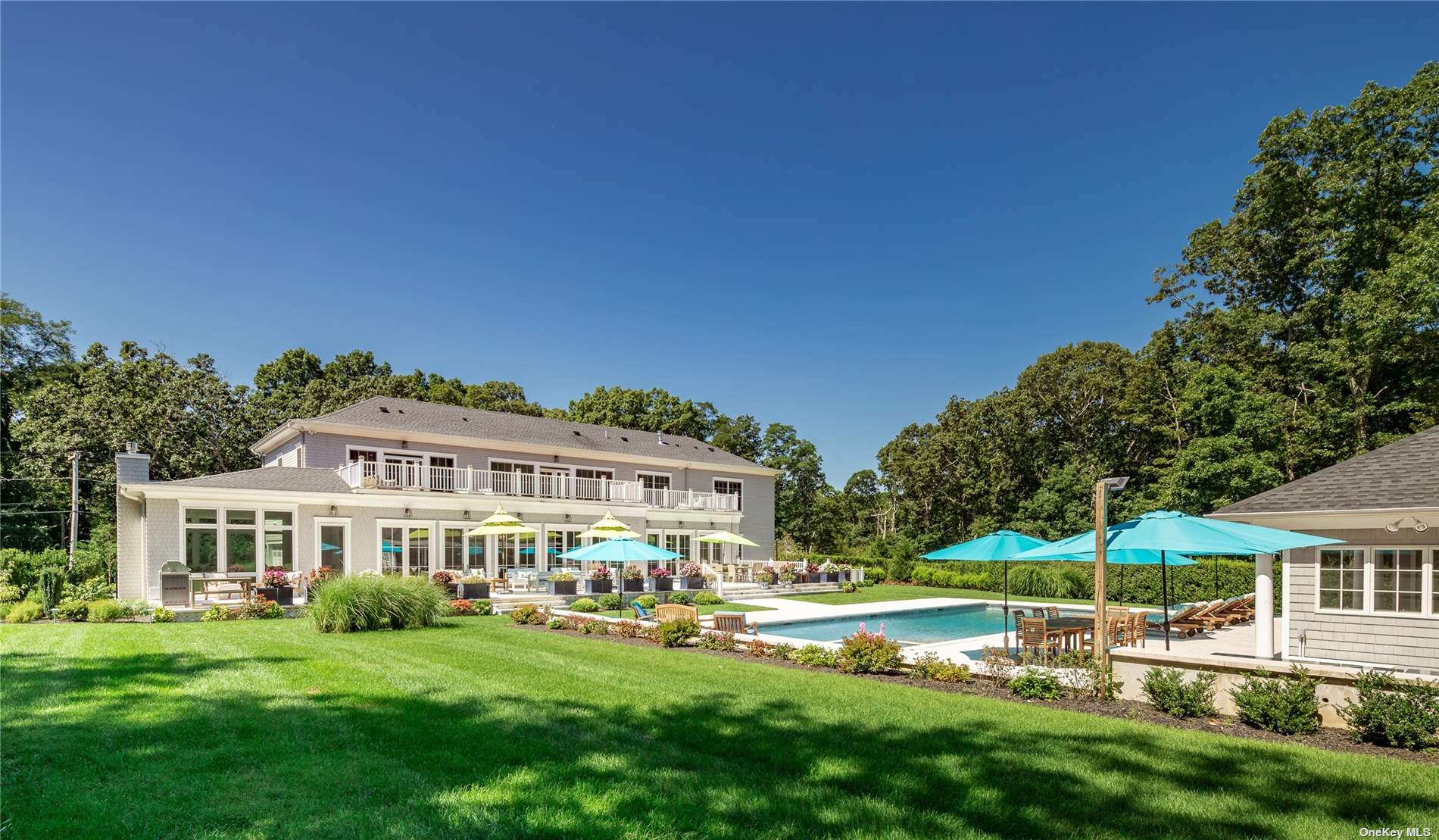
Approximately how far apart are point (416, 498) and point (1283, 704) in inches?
880

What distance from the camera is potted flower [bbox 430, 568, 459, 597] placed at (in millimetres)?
19016

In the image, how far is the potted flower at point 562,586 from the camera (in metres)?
21.5

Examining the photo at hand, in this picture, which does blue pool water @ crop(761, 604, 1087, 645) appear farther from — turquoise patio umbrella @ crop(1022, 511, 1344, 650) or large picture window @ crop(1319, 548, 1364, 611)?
large picture window @ crop(1319, 548, 1364, 611)

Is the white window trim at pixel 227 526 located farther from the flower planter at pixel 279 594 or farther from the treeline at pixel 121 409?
the treeline at pixel 121 409

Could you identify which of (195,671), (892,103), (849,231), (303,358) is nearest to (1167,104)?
(892,103)

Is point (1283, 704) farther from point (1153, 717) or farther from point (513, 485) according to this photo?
point (513, 485)

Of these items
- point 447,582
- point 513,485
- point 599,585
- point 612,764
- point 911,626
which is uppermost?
point 513,485

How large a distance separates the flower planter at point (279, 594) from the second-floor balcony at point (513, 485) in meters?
5.37

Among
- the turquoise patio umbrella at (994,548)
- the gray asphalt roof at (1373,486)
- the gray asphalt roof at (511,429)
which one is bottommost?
the turquoise patio umbrella at (994,548)

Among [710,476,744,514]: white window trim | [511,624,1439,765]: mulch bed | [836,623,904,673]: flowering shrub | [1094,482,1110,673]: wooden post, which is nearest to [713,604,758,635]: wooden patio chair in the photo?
[511,624,1439,765]: mulch bed

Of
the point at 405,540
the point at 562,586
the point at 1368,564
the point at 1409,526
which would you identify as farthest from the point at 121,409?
the point at 1409,526

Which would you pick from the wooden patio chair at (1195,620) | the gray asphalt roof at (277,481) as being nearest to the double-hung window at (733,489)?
the gray asphalt roof at (277,481)

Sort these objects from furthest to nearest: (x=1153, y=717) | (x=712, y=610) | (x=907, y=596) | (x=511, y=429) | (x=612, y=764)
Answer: (x=511, y=429), (x=907, y=596), (x=712, y=610), (x=1153, y=717), (x=612, y=764)

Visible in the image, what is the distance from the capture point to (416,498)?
75.9 feet
